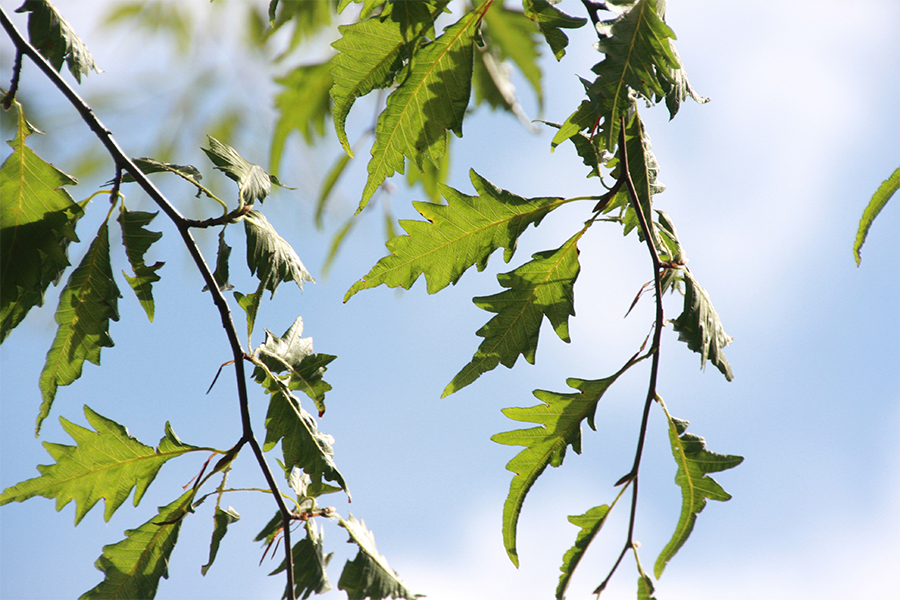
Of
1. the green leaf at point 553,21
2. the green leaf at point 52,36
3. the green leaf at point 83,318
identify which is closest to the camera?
the green leaf at point 553,21

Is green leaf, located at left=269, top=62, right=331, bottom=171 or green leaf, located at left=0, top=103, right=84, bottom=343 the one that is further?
green leaf, located at left=269, top=62, right=331, bottom=171

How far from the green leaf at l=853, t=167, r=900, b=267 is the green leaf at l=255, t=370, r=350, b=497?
638mm

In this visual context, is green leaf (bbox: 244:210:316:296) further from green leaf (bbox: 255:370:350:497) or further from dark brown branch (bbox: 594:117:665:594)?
dark brown branch (bbox: 594:117:665:594)

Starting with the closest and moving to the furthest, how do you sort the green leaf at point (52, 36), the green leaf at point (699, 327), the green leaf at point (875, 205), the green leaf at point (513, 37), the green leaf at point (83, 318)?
the green leaf at point (875, 205) < the green leaf at point (699, 327) < the green leaf at point (83, 318) < the green leaf at point (52, 36) < the green leaf at point (513, 37)

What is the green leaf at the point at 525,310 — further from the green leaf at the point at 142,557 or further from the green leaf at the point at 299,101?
the green leaf at the point at 299,101

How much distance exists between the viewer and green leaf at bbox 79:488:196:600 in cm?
83

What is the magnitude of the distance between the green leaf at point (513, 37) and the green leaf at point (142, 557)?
1.32 meters

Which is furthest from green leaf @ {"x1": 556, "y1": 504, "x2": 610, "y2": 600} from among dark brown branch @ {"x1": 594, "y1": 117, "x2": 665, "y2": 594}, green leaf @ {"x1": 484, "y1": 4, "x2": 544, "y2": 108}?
green leaf @ {"x1": 484, "y1": 4, "x2": 544, "y2": 108}

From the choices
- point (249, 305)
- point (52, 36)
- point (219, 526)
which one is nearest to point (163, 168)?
point (249, 305)

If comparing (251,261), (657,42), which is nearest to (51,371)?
(251,261)

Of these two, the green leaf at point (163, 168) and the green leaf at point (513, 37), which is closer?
the green leaf at point (163, 168)

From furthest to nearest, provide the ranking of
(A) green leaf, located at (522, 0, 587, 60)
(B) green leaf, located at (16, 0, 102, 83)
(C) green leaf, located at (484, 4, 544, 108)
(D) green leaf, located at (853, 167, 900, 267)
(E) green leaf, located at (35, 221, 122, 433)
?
(C) green leaf, located at (484, 4, 544, 108) < (B) green leaf, located at (16, 0, 102, 83) < (E) green leaf, located at (35, 221, 122, 433) < (A) green leaf, located at (522, 0, 587, 60) < (D) green leaf, located at (853, 167, 900, 267)

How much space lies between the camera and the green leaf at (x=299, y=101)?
165cm

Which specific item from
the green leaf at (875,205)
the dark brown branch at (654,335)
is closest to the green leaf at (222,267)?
the dark brown branch at (654,335)
